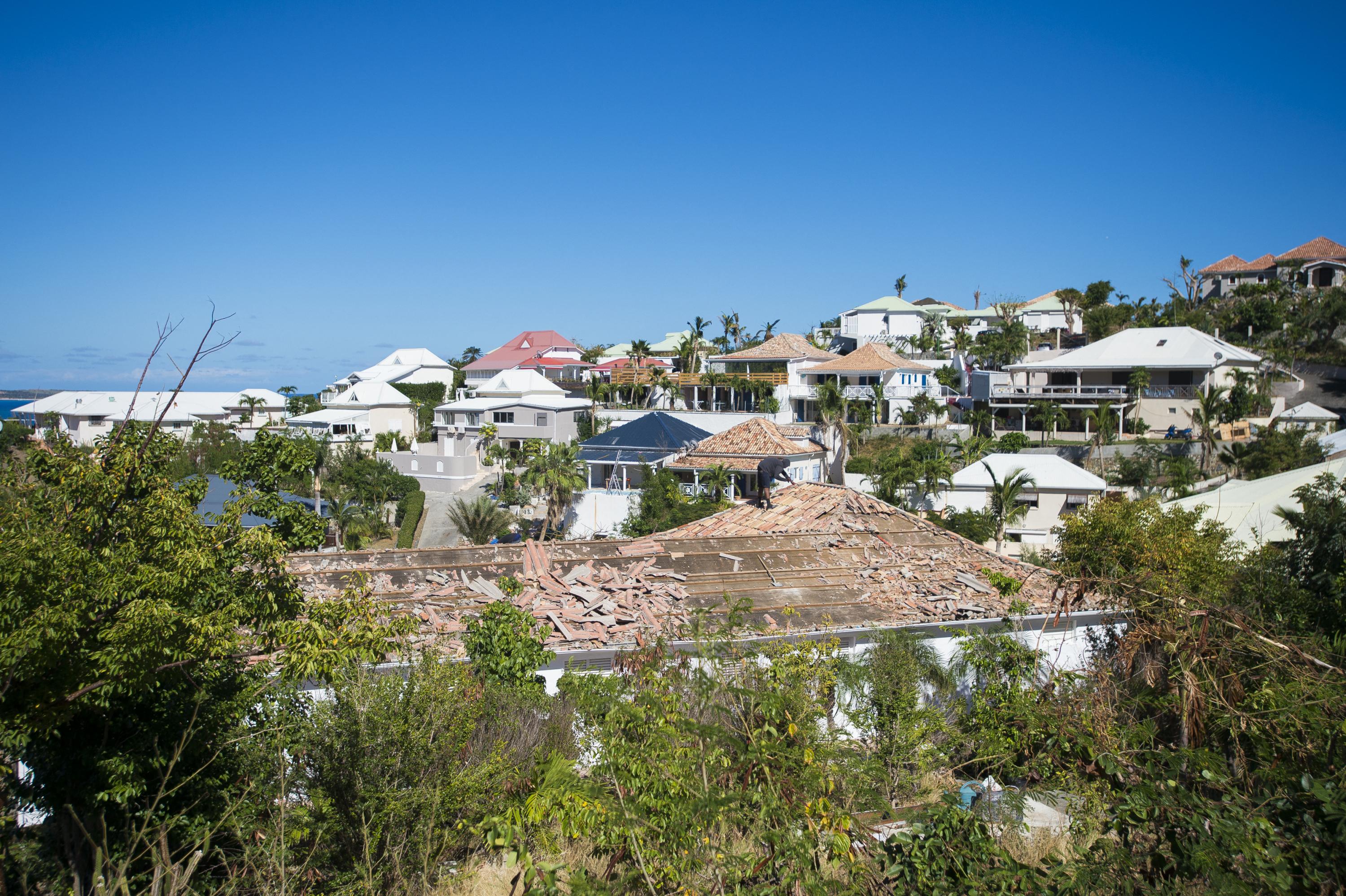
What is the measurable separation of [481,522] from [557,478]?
11.6 feet

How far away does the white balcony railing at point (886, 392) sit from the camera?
48.8 metres

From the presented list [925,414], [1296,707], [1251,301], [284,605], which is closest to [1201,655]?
[1296,707]

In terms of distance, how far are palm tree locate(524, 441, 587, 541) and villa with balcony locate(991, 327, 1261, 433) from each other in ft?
81.5

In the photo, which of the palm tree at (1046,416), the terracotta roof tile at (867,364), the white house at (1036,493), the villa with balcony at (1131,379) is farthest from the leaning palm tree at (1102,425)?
the terracotta roof tile at (867,364)

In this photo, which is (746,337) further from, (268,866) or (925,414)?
(268,866)

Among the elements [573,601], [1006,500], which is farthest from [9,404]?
[573,601]

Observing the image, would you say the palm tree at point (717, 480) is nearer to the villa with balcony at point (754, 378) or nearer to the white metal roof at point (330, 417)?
the villa with balcony at point (754, 378)

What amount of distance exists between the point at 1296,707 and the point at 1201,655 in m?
1.83

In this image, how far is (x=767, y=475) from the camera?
72.6 feet

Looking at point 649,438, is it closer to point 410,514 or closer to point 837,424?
point 837,424

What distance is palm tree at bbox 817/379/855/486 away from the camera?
4078 cm

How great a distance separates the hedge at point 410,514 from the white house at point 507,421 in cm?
723

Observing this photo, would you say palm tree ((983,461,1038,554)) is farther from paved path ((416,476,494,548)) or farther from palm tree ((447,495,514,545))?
paved path ((416,476,494,548))

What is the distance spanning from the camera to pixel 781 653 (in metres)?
10.0
